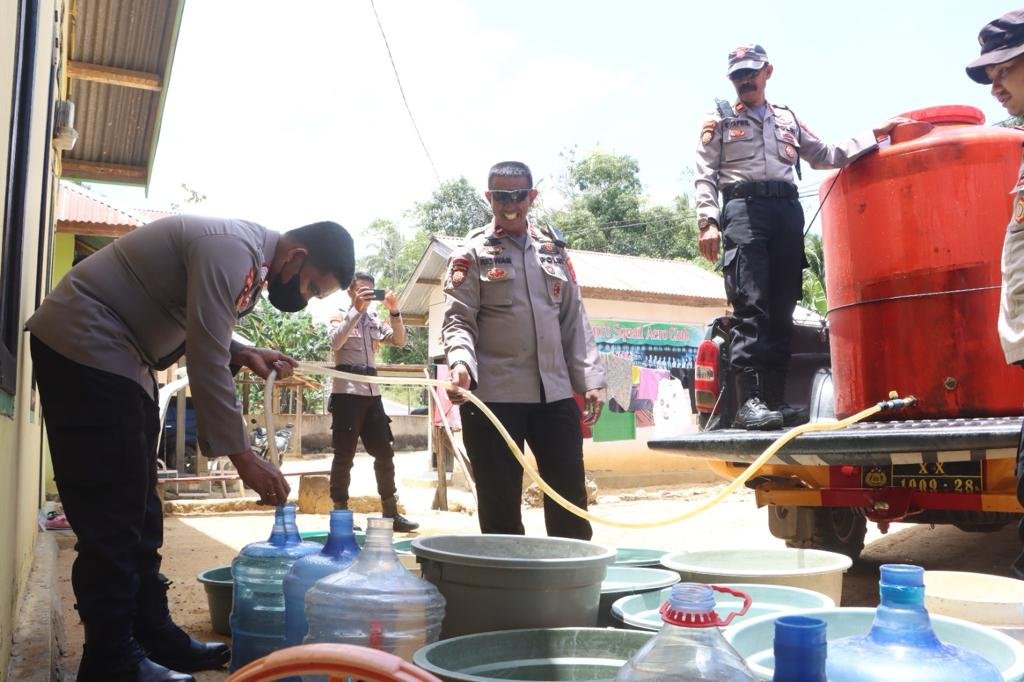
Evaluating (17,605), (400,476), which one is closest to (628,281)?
(400,476)

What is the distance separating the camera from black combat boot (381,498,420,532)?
7.69 meters

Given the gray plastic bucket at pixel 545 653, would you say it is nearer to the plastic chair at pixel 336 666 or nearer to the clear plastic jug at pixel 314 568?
the clear plastic jug at pixel 314 568

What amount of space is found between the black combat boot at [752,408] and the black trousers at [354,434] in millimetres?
3509

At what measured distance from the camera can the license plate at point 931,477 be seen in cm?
403

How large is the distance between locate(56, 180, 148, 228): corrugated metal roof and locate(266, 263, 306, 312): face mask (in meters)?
7.90

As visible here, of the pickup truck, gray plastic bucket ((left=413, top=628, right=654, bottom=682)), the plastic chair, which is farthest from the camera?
the pickup truck

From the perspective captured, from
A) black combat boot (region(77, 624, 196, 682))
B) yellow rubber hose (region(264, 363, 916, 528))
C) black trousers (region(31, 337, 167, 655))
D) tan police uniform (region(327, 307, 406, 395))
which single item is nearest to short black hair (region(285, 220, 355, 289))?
yellow rubber hose (region(264, 363, 916, 528))

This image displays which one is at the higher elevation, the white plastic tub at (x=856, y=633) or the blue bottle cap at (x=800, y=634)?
the blue bottle cap at (x=800, y=634)

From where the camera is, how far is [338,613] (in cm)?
226

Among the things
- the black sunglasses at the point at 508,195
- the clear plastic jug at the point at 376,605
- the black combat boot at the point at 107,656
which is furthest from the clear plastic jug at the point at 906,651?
the black sunglasses at the point at 508,195

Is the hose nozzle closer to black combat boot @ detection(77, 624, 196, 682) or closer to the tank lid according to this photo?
the tank lid

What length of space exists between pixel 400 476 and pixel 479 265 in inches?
615

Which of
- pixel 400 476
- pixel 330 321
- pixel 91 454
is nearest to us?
pixel 91 454

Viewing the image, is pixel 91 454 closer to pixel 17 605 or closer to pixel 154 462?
pixel 154 462
